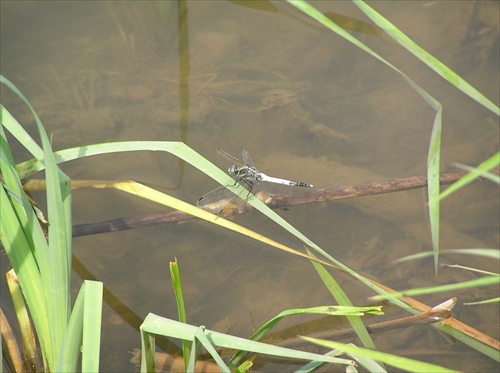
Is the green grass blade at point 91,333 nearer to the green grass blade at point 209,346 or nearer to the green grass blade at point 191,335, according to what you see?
the green grass blade at point 191,335

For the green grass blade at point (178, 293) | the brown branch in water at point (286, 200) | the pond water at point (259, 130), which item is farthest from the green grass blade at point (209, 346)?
the pond water at point (259, 130)

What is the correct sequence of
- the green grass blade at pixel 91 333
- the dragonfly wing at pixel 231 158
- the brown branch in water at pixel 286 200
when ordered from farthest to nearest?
the dragonfly wing at pixel 231 158 → the brown branch in water at pixel 286 200 → the green grass blade at pixel 91 333

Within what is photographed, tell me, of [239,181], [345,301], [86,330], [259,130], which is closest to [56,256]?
[86,330]

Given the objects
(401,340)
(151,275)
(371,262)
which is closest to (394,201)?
(371,262)

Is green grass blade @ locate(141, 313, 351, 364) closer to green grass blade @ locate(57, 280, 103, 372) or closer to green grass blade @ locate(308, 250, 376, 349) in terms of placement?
green grass blade @ locate(57, 280, 103, 372)

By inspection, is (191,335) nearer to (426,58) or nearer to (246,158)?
(426,58)

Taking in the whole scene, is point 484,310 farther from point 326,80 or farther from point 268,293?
point 326,80

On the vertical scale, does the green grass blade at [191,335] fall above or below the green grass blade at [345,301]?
above

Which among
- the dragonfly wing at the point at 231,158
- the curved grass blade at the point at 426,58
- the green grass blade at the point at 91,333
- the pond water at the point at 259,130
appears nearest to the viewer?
the green grass blade at the point at 91,333
